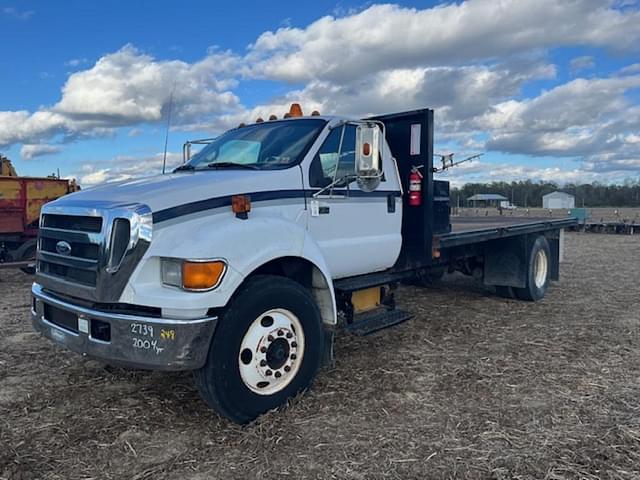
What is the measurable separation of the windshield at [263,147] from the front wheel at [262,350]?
1.17 m

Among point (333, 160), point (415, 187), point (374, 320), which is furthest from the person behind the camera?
point (415, 187)

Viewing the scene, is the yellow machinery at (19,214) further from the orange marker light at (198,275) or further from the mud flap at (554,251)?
the mud flap at (554,251)

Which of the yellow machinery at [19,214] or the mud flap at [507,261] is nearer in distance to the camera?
the mud flap at [507,261]

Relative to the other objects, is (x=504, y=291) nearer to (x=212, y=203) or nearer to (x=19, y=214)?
(x=212, y=203)

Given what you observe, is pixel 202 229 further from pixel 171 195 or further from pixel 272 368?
pixel 272 368

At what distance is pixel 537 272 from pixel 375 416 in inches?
228

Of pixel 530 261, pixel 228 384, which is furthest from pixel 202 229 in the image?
pixel 530 261

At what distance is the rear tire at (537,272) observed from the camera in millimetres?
8406

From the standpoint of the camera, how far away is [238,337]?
373cm

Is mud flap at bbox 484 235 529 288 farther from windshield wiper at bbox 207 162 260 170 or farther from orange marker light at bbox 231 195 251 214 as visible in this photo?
orange marker light at bbox 231 195 251 214

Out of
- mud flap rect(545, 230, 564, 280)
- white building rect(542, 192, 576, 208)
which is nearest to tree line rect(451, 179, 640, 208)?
white building rect(542, 192, 576, 208)

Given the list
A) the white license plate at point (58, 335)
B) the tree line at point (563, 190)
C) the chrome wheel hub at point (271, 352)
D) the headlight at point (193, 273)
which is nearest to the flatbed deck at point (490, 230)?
the chrome wheel hub at point (271, 352)

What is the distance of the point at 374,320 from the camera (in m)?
5.32

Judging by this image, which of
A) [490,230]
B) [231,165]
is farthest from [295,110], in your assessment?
[490,230]
